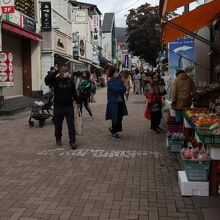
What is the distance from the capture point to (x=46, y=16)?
26219 mm

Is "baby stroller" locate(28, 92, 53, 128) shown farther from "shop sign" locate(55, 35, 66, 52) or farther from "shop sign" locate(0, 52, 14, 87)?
"shop sign" locate(55, 35, 66, 52)

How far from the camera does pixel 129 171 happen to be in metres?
7.95

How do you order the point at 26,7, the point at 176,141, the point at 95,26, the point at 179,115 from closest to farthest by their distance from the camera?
the point at 176,141
the point at 179,115
the point at 26,7
the point at 95,26

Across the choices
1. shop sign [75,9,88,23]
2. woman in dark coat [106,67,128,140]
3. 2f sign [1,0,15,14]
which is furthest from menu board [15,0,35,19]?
shop sign [75,9,88,23]

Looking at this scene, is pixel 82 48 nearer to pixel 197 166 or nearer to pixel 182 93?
pixel 182 93

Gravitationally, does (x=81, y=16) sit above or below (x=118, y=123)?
above

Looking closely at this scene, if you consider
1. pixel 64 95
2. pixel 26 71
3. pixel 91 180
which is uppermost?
pixel 26 71

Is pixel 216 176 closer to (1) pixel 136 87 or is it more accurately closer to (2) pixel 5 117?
(2) pixel 5 117

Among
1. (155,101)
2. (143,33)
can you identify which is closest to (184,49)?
(155,101)

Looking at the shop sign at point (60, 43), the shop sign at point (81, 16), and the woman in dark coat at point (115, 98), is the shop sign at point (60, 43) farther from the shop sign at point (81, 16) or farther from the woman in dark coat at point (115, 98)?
the shop sign at point (81, 16)

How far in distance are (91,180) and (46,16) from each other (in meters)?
20.2

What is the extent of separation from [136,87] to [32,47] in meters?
10.8

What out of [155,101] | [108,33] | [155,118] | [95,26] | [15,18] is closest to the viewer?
[155,101]

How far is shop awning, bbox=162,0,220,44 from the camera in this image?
8398mm
